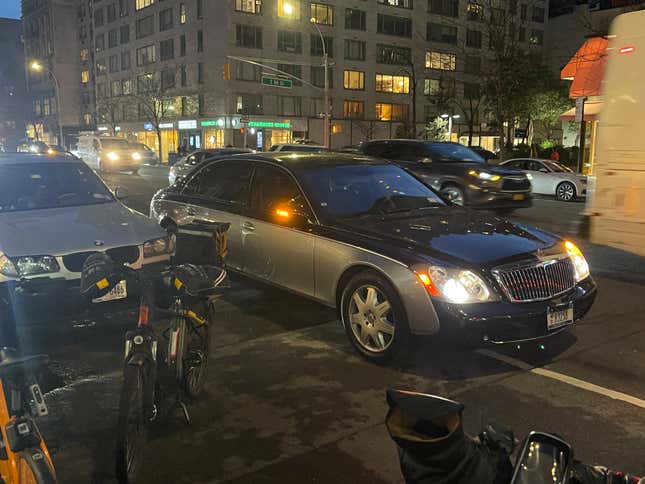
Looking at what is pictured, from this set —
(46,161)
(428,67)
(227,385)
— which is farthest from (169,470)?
(428,67)

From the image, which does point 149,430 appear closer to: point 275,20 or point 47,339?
point 47,339

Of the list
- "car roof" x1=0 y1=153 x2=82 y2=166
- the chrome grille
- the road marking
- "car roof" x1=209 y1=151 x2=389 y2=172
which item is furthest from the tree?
the chrome grille

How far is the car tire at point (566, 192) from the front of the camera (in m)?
20.1

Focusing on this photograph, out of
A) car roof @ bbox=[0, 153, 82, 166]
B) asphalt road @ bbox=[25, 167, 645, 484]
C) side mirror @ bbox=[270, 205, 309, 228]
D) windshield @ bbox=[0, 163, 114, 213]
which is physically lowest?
asphalt road @ bbox=[25, 167, 645, 484]

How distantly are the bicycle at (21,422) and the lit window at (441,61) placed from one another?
6699cm

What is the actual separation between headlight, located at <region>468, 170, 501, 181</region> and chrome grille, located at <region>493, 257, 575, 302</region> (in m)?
9.12

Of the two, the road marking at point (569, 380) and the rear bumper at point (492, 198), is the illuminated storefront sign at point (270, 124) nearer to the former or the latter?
the rear bumper at point (492, 198)

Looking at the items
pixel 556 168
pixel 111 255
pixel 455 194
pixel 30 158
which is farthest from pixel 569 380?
pixel 556 168

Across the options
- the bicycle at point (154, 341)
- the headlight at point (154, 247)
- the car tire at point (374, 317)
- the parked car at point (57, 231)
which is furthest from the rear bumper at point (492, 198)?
the bicycle at point (154, 341)

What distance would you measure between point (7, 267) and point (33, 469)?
3.57 metres

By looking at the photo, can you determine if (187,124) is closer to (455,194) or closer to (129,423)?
(455,194)

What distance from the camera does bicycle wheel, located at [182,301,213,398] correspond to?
395 centimetres

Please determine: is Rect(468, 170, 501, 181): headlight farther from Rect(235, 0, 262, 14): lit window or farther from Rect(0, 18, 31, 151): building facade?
Rect(0, 18, 31, 151): building facade

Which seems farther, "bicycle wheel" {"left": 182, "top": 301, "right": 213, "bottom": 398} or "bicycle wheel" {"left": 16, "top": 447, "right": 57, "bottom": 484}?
"bicycle wheel" {"left": 182, "top": 301, "right": 213, "bottom": 398}
